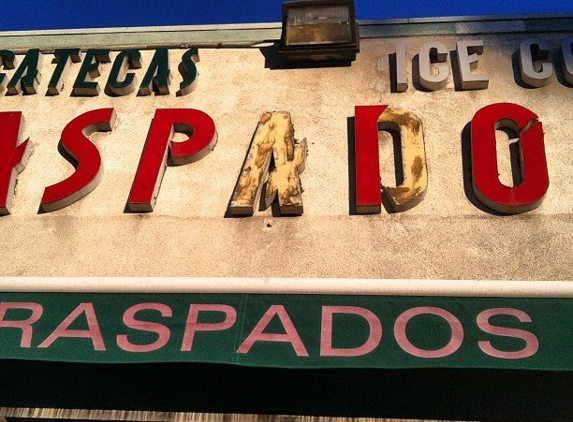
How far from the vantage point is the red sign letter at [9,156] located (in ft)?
25.0

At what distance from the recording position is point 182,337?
223 inches

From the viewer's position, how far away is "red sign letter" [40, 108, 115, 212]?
7496 mm

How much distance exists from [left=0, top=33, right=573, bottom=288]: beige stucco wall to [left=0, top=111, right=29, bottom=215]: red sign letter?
0.13 m

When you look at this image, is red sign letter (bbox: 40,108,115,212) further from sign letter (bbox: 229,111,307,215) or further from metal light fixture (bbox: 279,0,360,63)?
metal light fixture (bbox: 279,0,360,63)

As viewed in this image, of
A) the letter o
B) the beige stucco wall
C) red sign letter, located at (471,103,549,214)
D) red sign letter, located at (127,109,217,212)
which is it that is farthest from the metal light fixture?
the letter o

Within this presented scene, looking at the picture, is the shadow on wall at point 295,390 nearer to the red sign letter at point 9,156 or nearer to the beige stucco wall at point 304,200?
the beige stucco wall at point 304,200

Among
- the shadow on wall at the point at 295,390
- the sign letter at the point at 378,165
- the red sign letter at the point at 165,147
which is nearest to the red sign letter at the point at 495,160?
the sign letter at the point at 378,165

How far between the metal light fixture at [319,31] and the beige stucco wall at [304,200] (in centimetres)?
22

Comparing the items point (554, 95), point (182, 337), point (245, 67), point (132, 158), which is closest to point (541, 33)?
point (554, 95)

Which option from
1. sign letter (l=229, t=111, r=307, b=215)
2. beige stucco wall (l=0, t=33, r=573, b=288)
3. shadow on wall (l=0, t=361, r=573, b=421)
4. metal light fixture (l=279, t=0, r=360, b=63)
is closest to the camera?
shadow on wall (l=0, t=361, r=573, b=421)

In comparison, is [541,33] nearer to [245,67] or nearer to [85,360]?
[245,67]

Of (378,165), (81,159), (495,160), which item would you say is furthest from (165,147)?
(495,160)

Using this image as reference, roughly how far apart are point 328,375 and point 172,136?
3711 mm

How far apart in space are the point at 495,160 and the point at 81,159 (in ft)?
16.1
